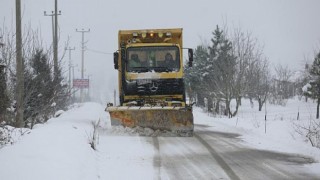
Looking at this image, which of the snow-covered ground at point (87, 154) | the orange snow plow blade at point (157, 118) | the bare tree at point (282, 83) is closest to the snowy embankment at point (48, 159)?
the snow-covered ground at point (87, 154)

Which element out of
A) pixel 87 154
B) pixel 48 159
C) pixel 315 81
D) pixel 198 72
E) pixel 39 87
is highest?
pixel 198 72

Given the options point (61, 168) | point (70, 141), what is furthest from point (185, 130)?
point (61, 168)

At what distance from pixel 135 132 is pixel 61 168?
7.63m

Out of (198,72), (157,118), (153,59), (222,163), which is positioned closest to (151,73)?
(153,59)

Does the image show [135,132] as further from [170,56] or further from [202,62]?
[202,62]

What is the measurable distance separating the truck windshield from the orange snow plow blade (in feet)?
7.44

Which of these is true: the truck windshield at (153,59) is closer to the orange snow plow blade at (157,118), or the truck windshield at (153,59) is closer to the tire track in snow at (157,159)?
the orange snow plow blade at (157,118)

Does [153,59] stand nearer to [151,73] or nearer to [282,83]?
[151,73]

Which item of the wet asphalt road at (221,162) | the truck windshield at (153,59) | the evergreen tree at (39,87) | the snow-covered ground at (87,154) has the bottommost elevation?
the wet asphalt road at (221,162)

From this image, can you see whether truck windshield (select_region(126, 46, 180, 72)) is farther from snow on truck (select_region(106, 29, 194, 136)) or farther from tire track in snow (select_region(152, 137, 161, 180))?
tire track in snow (select_region(152, 137, 161, 180))

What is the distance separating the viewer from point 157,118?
14.7 metres

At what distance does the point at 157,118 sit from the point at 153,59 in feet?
8.96

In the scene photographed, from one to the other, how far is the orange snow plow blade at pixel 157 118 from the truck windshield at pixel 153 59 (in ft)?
7.44

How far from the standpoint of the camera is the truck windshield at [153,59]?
16.5 m
